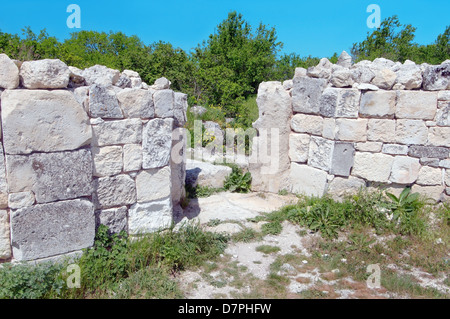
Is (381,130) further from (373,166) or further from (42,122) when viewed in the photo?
(42,122)

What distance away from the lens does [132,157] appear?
13.8 feet

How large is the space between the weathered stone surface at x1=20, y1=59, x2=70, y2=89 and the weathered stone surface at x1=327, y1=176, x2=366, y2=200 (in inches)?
170

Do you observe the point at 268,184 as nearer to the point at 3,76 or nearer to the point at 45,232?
the point at 45,232

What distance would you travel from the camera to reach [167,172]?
4500 mm

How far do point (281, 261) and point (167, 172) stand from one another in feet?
5.87

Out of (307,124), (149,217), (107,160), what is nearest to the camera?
(107,160)

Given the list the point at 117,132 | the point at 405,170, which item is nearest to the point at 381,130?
the point at 405,170

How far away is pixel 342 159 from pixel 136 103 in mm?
3400

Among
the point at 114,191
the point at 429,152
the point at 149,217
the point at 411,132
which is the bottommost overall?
the point at 149,217

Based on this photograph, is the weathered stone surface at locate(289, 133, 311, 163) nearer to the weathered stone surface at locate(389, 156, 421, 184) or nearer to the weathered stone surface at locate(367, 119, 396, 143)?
the weathered stone surface at locate(367, 119, 396, 143)

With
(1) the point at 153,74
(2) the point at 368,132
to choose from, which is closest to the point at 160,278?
(2) the point at 368,132

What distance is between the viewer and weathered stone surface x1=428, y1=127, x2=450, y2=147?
5.25 m

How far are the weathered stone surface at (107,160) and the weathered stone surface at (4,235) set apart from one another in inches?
37.4

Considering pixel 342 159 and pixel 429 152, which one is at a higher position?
pixel 429 152
